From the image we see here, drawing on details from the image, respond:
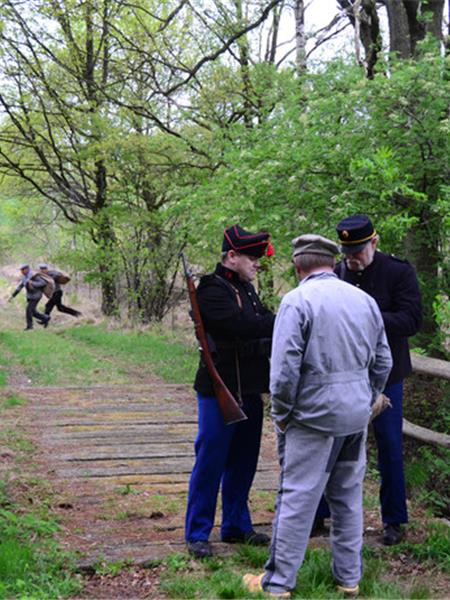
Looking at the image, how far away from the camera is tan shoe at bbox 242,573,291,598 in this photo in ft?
12.6

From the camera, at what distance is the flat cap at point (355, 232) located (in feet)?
15.3

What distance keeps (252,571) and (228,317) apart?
153 centimetres

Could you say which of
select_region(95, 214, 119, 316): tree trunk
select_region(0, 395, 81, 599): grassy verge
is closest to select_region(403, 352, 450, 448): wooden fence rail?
select_region(0, 395, 81, 599): grassy verge

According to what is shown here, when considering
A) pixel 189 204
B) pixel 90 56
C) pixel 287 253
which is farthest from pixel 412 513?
pixel 90 56

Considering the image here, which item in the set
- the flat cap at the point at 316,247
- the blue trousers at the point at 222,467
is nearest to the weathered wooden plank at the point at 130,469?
the blue trousers at the point at 222,467

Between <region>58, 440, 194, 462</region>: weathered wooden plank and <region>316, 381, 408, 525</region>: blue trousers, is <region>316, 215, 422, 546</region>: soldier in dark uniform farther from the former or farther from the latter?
<region>58, 440, 194, 462</region>: weathered wooden plank

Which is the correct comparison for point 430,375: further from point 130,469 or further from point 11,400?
point 11,400

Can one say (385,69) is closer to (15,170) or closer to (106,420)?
(106,420)

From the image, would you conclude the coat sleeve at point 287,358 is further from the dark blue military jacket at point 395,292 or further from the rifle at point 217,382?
the dark blue military jacket at point 395,292

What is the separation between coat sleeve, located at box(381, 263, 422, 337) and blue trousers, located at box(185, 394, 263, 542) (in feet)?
3.34

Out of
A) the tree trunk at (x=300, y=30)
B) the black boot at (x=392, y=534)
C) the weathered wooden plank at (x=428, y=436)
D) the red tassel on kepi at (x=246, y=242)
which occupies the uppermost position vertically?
the tree trunk at (x=300, y=30)

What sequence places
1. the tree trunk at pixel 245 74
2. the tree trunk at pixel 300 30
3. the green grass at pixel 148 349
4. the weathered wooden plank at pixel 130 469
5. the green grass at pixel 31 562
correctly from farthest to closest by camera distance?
the tree trunk at pixel 245 74 → the tree trunk at pixel 300 30 → the green grass at pixel 148 349 → the weathered wooden plank at pixel 130 469 → the green grass at pixel 31 562

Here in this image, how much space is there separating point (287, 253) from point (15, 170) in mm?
14877

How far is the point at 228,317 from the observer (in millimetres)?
4543
